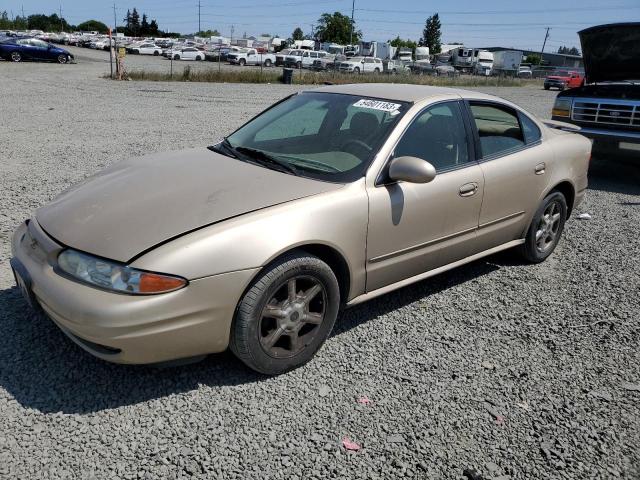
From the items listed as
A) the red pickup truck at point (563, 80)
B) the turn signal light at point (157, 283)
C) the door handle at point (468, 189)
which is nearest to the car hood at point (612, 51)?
the door handle at point (468, 189)

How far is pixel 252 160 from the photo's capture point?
12.6 ft

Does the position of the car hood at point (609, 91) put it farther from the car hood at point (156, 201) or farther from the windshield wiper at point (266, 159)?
the car hood at point (156, 201)

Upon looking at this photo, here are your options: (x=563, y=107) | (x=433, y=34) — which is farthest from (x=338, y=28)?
(x=563, y=107)

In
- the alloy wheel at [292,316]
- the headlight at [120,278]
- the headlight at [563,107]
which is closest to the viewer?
the headlight at [120,278]

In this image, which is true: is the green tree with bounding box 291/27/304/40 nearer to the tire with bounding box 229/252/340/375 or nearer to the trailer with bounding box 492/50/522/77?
the trailer with bounding box 492/50/522/77

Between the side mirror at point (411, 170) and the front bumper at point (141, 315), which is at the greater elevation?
the side mirror at point (411, 170)

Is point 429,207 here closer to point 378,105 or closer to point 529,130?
point 378,105

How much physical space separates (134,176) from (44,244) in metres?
0.82

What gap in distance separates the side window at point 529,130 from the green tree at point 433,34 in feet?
375

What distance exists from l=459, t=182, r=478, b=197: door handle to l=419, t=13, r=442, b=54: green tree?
115 metres

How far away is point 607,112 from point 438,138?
5882mm

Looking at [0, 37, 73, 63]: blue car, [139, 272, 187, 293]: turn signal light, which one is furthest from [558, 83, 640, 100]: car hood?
[0, 37, 73, 63]: blue car

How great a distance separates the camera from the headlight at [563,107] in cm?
905

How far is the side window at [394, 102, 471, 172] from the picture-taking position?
12.5 ft
